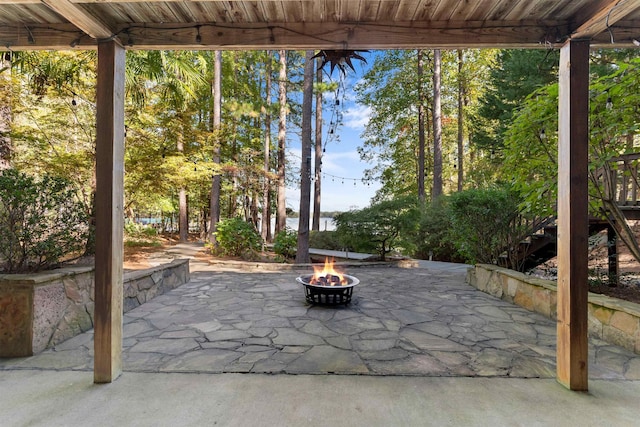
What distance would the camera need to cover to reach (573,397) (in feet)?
6.30

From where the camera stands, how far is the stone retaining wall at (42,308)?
2393mm

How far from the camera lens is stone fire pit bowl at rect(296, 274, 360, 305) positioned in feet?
12.1

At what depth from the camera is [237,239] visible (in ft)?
25.8

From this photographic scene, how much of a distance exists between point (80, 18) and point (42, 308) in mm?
2354

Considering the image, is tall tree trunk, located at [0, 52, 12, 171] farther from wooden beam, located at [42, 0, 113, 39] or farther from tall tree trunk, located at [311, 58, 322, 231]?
tall tree trunk, located at [311, 58, 322, 231]

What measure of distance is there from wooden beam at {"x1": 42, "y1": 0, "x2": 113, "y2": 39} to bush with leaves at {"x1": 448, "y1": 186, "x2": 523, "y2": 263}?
522 cm

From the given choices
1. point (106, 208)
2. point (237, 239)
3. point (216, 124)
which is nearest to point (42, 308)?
point (106, 208)

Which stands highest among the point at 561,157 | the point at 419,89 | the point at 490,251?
the point at 419,89

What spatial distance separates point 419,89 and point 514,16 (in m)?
12.2

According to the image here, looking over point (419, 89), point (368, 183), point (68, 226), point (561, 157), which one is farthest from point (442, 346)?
point (368, 183)

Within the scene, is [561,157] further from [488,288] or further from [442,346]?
[488,288]

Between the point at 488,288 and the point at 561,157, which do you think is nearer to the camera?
the point at 561,157

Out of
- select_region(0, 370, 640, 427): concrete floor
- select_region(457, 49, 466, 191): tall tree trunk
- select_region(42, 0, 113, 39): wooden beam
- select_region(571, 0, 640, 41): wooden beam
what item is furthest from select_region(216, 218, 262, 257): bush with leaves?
select_region(457, 49, 466, 191): tall tree trunk

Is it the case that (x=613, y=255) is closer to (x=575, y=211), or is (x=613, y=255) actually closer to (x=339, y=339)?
(x=575, y=211)
